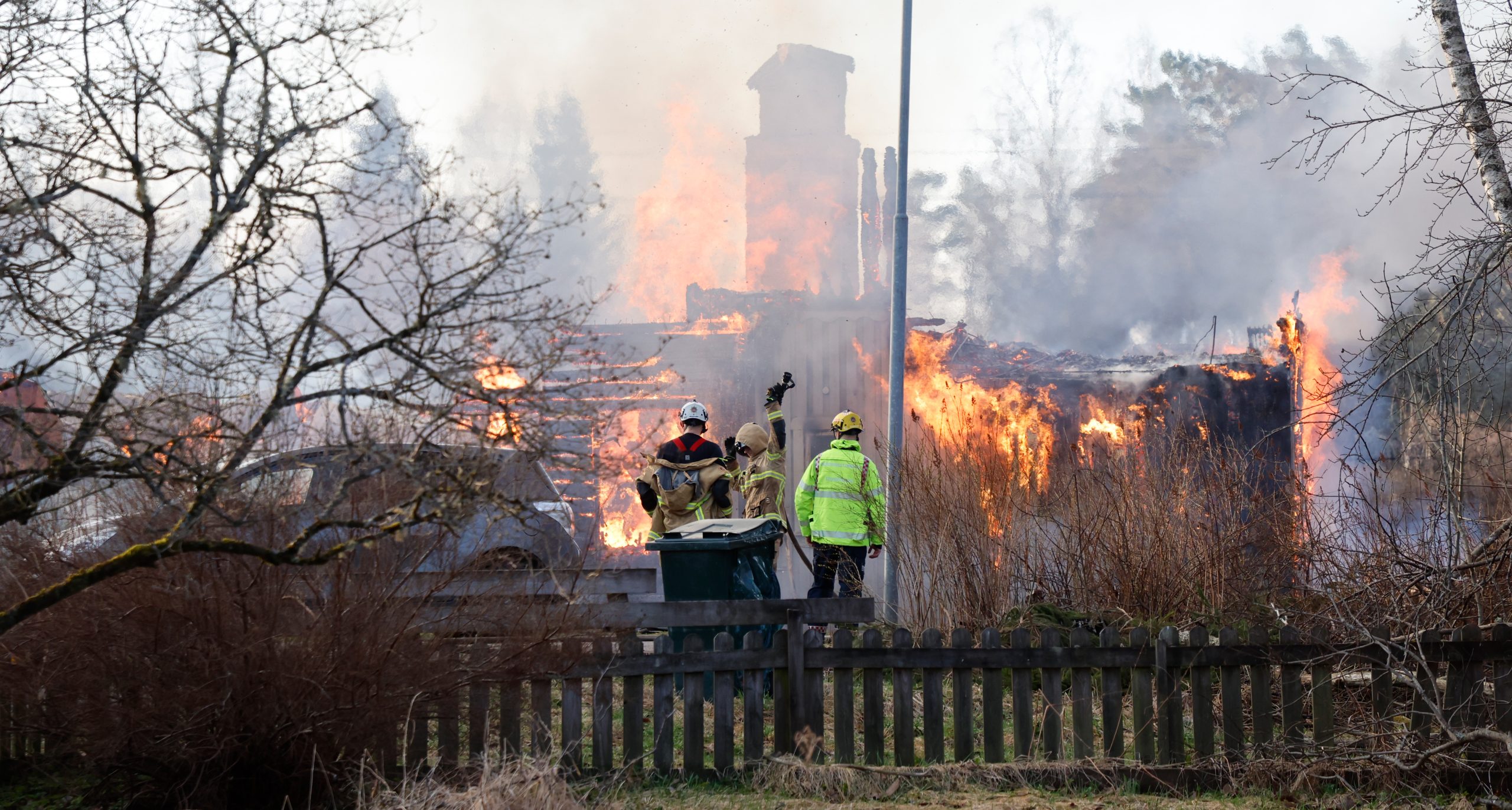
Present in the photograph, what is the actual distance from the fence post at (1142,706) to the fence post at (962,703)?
834 millimetres

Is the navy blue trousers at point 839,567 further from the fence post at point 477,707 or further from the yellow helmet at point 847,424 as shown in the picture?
the fence post at point 477,707

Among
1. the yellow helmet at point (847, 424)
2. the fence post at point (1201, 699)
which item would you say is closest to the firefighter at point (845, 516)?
the yellow helmet at point (847, 424)

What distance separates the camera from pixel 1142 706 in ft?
19.9

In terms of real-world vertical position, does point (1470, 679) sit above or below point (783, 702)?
above

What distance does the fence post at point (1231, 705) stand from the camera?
236 inches

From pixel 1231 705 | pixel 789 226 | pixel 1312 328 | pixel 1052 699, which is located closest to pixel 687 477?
pixel 1052 699

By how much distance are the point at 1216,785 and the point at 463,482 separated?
13.6 ft

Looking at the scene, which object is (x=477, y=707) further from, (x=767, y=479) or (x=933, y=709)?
(x=767, y=479)

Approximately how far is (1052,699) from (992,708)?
0.37m

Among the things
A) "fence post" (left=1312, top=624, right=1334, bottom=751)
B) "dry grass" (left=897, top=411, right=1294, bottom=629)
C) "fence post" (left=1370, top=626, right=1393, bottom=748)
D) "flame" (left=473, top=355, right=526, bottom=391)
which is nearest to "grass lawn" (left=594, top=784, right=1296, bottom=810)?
"fence post" (left=1312, top=624, right=1334, bottom=751)

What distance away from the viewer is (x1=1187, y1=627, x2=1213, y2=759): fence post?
6.00 meters

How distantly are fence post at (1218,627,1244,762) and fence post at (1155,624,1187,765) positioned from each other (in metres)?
0.22

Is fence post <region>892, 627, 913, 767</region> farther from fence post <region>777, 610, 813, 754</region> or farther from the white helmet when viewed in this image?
the white helmet

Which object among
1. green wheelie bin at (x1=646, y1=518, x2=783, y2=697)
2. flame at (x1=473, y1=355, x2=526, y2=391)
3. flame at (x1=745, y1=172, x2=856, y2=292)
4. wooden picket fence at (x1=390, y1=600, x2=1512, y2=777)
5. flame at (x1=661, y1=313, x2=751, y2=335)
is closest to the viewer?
flame at (x1=473, y1=355, x2=526, y2=391)
